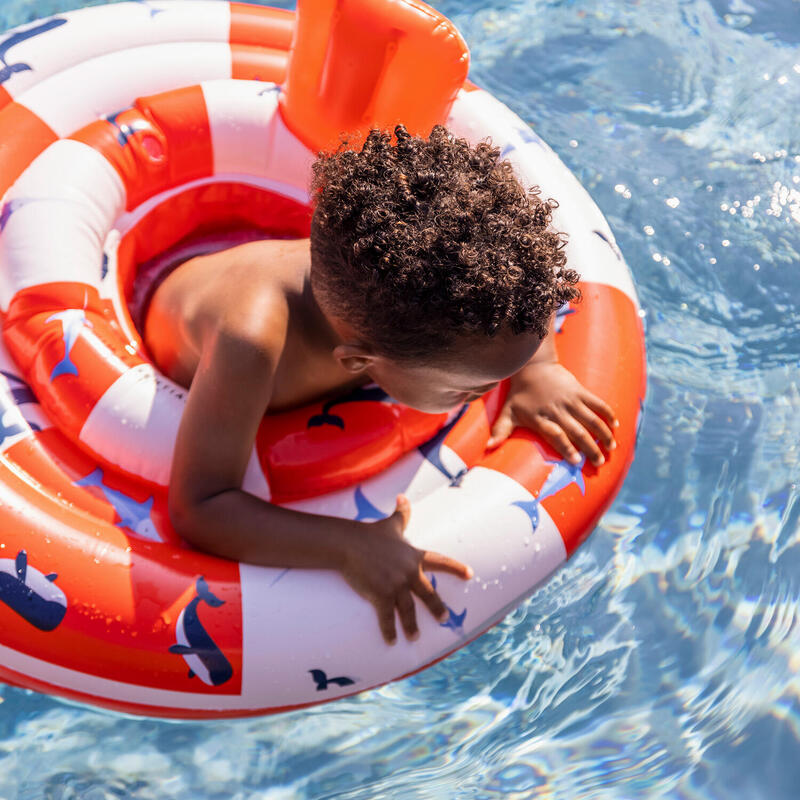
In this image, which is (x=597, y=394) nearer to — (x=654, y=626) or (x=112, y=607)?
(x=654, y=626)

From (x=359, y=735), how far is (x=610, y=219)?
163 centimetres

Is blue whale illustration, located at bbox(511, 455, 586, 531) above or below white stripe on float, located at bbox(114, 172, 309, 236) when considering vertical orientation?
below

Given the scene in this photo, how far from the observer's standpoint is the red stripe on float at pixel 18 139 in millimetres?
1986

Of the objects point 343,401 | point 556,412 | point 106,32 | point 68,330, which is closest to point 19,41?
point 106,32

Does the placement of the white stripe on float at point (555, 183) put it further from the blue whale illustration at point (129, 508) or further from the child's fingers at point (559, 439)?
the blue whale illustration at point (129, 508)

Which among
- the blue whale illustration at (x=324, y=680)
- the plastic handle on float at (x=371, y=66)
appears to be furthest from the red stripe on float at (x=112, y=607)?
the plastic handle on float at (x=371, y=66)

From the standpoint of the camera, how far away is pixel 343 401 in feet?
6.32

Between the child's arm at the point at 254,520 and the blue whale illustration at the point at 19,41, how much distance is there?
0.91m

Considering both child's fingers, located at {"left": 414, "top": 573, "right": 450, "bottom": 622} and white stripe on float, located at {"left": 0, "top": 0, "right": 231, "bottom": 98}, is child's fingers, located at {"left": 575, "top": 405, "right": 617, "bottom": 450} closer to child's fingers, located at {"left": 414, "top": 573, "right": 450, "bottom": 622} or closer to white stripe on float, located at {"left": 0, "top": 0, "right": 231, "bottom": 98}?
child's fingers, located at {"left": 414, "top": 573, "right": 450, "bottom": 622}

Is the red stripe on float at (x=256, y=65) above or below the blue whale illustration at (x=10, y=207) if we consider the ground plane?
above

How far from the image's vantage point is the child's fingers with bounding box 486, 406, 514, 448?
6.40 feet

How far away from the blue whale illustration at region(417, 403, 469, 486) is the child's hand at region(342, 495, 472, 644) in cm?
22

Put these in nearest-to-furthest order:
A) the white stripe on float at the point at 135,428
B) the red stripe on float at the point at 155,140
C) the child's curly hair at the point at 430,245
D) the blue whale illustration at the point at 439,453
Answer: the child's curly hair at the point at 430,245
the white stripe on float at the point at 135,428
the blue whale illustration at the point at 439,453
the red stripe on float at the point at 155,140

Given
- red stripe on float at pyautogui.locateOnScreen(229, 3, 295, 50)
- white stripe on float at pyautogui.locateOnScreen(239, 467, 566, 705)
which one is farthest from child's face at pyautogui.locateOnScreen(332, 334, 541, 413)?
red stripe on float at pyautogui.locateOnScreen(229, 3, 295, 50)
